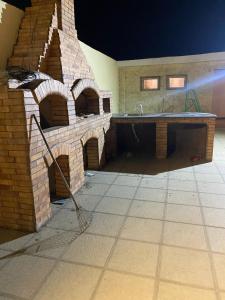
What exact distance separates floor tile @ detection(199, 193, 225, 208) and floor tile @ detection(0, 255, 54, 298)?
97.4 inches

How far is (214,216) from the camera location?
3.40 metres

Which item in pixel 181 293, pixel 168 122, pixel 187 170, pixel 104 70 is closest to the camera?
pixel 181 293

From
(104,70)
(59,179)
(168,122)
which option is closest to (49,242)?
(59,179)

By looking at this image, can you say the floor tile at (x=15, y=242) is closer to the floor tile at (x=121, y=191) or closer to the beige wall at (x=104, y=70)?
the floor tile at (x=121, y=191)

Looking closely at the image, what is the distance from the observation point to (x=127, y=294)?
214 centimetres

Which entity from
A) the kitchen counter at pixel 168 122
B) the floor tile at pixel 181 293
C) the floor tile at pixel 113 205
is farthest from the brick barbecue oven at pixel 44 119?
the floor tile at pixel 181 293

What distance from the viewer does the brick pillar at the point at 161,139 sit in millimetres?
6160

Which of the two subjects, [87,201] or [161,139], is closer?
[87,201]

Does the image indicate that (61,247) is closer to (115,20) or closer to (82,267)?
(82,267)

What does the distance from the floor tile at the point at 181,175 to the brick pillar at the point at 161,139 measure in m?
1.17

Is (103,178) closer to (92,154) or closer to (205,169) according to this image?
(92,154)

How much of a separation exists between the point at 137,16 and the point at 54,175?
31.8ft

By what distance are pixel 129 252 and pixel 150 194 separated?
5.20 ft

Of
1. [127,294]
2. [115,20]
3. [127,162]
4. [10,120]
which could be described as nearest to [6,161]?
[10,120]
